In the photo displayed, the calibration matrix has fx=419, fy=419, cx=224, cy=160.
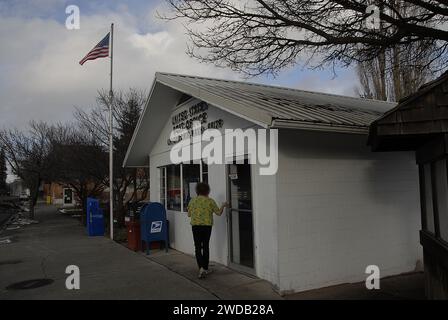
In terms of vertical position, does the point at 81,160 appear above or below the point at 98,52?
below

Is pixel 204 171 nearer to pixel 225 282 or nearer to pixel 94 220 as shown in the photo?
pixel 225 282

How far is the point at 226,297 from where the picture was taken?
6188mm

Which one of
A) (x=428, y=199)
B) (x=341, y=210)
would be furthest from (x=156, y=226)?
(x=428, y=199)

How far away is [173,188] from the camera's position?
11.3 metres

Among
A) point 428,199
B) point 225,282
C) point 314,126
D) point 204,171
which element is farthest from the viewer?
point 204,171

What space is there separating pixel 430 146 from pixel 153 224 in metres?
6.75

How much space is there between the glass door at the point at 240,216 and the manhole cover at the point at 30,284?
345 cm

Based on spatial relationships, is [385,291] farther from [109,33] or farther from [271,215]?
[109,33]

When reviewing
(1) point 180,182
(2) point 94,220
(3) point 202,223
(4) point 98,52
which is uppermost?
(4) point 98,52

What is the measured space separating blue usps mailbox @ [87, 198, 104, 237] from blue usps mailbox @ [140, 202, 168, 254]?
18.8 ft

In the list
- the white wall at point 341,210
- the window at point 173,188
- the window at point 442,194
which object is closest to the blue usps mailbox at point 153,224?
the window at point 173,188

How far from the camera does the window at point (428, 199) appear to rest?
5676 mm
